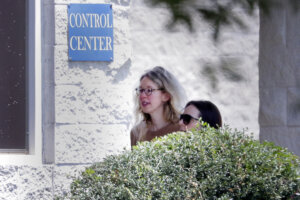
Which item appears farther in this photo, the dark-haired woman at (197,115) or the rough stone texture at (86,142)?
the rough stone texture at (86,142)

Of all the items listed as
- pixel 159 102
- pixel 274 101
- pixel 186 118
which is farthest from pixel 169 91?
pixel 274 101

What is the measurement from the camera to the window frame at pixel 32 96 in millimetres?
4895

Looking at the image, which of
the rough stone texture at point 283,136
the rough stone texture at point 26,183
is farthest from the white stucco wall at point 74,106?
the rough stone texture at point 283,136

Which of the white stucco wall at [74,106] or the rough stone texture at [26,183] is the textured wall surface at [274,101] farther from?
the rough stone texture at [26,183]

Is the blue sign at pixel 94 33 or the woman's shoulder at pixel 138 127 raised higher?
the blue sign at pixel 94 33

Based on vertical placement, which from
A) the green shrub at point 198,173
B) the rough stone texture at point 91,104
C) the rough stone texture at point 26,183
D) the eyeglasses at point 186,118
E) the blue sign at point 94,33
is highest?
the blue sign at point 94,33

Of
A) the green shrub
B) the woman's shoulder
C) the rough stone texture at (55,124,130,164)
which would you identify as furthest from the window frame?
the green shrub

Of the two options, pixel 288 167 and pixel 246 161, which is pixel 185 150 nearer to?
pixel 246 161

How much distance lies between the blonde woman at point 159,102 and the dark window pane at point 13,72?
112cm

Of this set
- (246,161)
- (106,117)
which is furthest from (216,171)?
(106,117)

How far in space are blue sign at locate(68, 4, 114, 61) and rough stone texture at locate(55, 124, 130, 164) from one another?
22.5 inches

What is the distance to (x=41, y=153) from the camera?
4.89 meters

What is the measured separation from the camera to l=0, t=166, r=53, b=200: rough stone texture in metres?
4.83

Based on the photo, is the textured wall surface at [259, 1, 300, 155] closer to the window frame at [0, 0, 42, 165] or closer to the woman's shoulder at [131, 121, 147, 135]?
the woman's shoulder at [131, 121, 147, 135]
